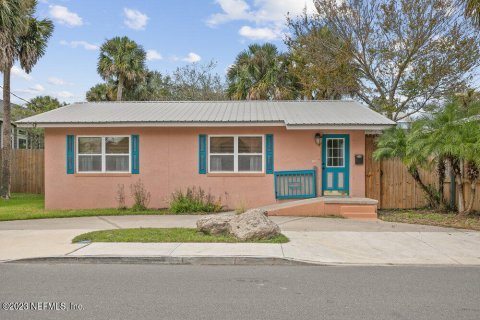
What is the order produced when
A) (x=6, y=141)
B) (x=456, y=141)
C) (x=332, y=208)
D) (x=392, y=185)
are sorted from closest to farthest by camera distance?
(x=456, y=141)
(x=332, y=208)
(x=392, y=185)
(x=6, y=141)

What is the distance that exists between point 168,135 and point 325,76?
1057cm

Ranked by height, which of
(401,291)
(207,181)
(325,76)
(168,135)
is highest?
(325,76)

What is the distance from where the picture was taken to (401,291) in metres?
5.32

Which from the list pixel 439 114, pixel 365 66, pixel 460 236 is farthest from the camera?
pixel 365 66

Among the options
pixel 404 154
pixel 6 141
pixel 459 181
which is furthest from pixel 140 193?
pixel 459 181

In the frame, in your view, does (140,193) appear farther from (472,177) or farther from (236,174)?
(472,177)

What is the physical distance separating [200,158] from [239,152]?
4.40 ft

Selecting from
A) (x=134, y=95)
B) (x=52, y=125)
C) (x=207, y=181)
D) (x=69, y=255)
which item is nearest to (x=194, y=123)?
(x=207, y=181)

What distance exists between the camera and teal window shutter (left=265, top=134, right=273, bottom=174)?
13.1 metres

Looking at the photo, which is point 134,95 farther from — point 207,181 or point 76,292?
point 76,292

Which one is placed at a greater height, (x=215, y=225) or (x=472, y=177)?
(x=472, y=177)

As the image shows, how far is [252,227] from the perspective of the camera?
27.6 ft

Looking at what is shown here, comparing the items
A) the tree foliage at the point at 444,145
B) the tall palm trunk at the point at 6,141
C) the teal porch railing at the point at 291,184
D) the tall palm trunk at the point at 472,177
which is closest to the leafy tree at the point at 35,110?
the tall palm trunk at the point at 6,141

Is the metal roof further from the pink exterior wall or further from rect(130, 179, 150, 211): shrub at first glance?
rect(130, 179, 150, 211): shrub
